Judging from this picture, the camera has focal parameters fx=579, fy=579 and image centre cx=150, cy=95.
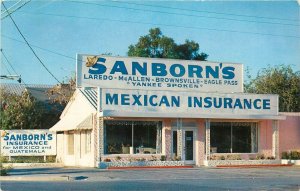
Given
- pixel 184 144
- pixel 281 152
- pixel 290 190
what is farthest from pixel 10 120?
pixel 290 190

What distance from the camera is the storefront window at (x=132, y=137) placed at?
30.4m

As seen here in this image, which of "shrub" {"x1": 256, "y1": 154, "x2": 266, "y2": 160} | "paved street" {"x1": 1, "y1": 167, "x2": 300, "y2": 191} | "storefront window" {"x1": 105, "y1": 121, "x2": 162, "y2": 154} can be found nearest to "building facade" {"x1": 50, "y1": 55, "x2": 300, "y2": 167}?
"storefront window" {"x1": 105, "y1": 121, "x2": 162, "y2": 154}

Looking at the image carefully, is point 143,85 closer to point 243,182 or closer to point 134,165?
point 134,165

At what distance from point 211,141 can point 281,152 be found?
4.83m

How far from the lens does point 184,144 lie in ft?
105

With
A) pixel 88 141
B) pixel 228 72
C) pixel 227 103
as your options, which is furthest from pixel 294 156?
pixel 88 141

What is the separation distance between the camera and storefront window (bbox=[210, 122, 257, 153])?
1296 inches

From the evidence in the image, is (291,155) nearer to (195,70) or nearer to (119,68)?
(195,70)

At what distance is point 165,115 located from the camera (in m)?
30.6

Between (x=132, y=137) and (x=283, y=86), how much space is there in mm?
21849

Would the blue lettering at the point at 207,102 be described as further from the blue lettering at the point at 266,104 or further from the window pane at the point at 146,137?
the blue lettering at the point at 266,104

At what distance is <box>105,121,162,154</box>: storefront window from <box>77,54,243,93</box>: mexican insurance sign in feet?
9.22

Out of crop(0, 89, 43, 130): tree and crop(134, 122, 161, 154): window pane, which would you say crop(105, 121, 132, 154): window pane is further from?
crop(0, 89, 43, 130): tree

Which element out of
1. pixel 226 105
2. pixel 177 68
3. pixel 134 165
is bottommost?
pixel 134 165
